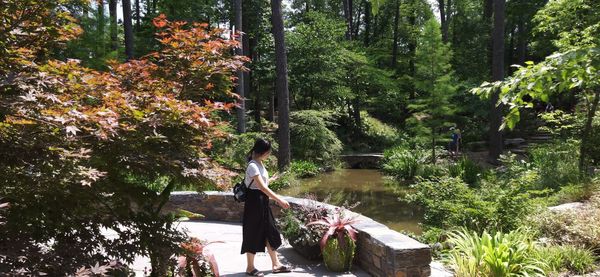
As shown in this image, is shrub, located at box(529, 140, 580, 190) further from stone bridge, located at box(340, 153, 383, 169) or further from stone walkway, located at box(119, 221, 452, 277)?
stone bridge, located at box(340, 153, 383, 169)

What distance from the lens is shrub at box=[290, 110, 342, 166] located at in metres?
18.6

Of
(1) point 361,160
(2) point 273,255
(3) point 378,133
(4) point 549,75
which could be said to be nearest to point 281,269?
(2) point 273,255

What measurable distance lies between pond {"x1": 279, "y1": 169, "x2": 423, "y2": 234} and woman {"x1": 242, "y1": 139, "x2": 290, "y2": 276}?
14.2 feet

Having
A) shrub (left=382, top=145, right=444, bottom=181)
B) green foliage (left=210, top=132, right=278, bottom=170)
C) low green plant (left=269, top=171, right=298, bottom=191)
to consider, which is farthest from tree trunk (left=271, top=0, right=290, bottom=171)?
shrub (left=382, top=145, right=444, bottom=181)

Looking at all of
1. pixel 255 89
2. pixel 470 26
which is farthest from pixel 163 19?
pixel 470 26

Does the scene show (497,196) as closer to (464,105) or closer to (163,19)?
(163,19)

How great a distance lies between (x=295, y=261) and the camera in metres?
5.53

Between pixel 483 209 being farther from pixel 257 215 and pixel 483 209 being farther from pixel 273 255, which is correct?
pixel 257 215

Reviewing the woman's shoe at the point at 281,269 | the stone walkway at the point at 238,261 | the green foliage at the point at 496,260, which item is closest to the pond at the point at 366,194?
the stone walkway at the point at 238,261

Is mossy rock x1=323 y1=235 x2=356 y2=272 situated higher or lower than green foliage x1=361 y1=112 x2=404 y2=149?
lower

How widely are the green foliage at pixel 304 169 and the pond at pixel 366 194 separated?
0.29m

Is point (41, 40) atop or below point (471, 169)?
atop

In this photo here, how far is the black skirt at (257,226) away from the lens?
15.9ft

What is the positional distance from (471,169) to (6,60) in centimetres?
1266
